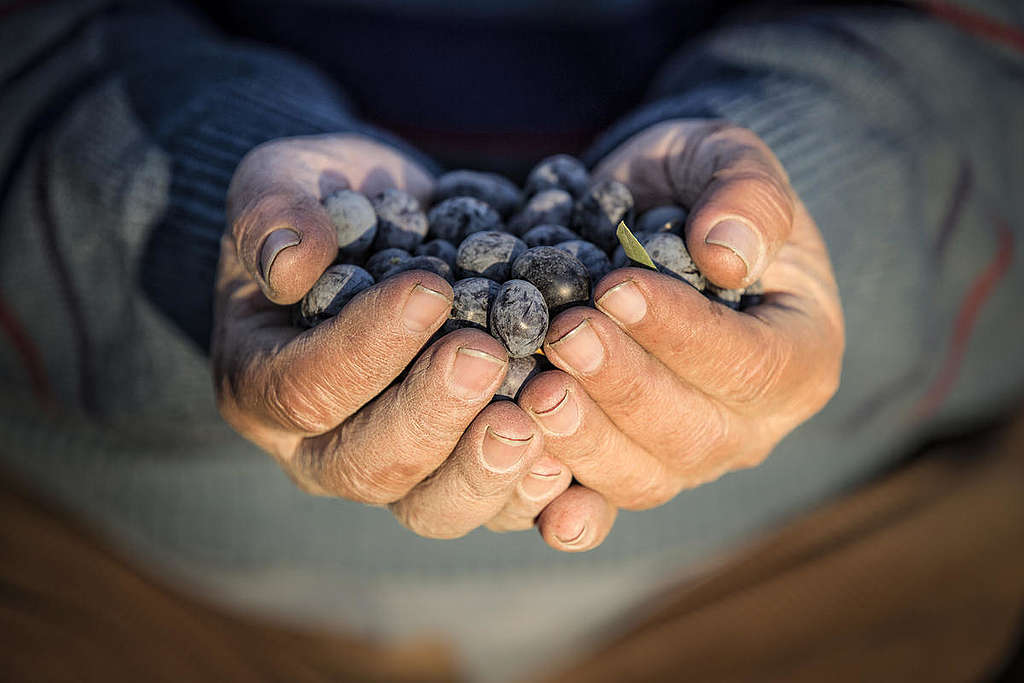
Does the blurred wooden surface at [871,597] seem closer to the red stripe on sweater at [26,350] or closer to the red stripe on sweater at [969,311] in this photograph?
the red stripe on sweater at [969,311]

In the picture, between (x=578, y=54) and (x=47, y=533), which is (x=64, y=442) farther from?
(x=578, y=54)

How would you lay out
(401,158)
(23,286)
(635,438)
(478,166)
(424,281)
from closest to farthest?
(424,281) < (635,438) < (401,158) < (23,286) < (478,166)

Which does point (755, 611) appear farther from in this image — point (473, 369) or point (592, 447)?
point (473, 369)

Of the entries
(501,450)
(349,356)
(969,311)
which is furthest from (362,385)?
(969,311)

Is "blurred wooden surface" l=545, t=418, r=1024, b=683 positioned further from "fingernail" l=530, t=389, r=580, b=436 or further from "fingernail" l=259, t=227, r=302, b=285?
"fingernail" l=259, t=227, r=302, b=285

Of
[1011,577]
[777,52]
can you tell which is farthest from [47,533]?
[1011,577]
